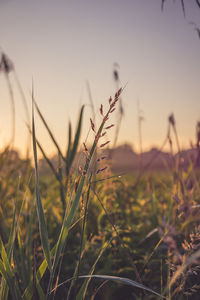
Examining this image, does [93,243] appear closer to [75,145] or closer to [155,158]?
[75,145]

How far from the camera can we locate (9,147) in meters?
1.98

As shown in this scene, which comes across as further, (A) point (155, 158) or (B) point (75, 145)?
(A) point (155, 158)

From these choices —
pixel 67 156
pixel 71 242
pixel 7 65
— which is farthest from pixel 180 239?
pixel 7 65

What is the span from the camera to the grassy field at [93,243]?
2.56 ft

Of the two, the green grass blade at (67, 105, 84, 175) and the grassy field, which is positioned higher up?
the green grass blade at (67, 105, 84, 175)

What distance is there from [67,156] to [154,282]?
37.4 inches

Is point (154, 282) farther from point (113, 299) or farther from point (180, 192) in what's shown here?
point (180, 192)

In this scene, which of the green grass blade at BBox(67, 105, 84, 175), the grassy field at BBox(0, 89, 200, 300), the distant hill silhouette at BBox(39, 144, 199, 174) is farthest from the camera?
the green grass blade at BBox(67, 105, 84, 175)

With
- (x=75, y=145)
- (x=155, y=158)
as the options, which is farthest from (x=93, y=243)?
(x=155, y=158)

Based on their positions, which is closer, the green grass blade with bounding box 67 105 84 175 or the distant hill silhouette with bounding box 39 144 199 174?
the distant hill silhouette with bounding box 39 144 199 174

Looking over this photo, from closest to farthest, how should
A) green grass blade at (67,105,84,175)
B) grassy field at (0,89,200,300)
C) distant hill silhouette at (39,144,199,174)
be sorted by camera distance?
grassy field at (0,89,200,300) → distant hill silhouette at (39,144,199,174) → green grass blade at (67,105,84,175)

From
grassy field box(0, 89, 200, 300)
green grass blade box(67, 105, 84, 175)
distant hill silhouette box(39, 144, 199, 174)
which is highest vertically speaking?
green grass blade box(67, 105, 84, 175)

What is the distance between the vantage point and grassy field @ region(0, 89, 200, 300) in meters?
0.78

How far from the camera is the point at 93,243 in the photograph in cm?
135
